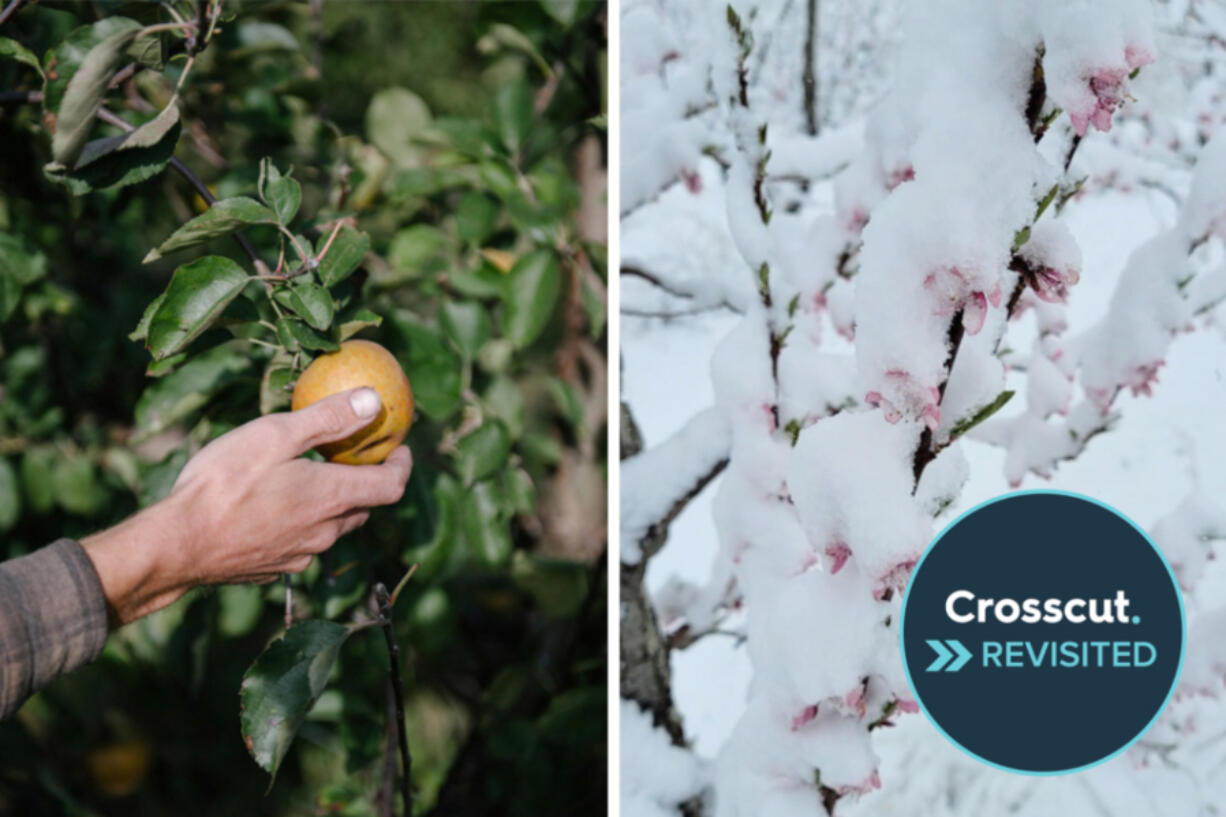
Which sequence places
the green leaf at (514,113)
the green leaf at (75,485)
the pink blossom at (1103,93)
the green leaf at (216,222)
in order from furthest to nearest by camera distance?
the green leaf at (75,485), the green leaf at (514,113), the green leaf at (216,222), the pink blossom at (1103,93)

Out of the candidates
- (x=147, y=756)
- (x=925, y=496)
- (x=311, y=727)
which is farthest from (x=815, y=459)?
(x=147, y=756)

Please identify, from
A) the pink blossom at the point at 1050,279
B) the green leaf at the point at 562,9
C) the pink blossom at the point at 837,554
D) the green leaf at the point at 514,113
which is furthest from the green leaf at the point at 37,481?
the pink blossom at the point at 1050,279

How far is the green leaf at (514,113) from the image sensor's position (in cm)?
93

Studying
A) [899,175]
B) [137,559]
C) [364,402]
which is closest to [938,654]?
[899,175]

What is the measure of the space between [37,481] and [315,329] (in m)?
0.58

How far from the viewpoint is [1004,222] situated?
20.2 inches

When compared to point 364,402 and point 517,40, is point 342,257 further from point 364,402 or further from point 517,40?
point 517,40

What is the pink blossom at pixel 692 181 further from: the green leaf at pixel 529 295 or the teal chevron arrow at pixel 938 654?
the teal chevron arrow at pixel 938 654

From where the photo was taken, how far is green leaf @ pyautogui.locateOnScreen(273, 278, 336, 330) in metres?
0.63

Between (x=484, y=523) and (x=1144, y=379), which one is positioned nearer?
(x=1144, y=379)

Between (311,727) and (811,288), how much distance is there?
90 cm

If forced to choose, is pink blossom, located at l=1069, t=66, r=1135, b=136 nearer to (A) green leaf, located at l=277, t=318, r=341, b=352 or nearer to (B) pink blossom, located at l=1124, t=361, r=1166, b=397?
(B) pink blossom, located at l=1124, t=361, r=1166, b=397

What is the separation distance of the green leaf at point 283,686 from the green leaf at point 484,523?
0.95 feet

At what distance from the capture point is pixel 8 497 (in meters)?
0.99
